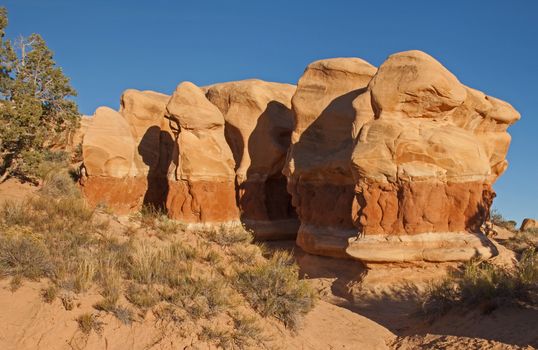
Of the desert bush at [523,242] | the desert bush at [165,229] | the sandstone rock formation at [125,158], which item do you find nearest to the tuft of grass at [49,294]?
the desert bush at [165,229]

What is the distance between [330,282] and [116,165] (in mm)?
8926

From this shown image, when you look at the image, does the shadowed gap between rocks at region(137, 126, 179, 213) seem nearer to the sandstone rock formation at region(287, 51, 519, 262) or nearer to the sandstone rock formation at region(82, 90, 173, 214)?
the sandstone rock formation at region(82, 90, 173, 214)

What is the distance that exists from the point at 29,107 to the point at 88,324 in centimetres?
1292

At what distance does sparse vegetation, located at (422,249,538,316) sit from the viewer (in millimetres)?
8516

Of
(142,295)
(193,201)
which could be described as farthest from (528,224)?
(142,295)

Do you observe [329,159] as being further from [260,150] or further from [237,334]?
[237,334]

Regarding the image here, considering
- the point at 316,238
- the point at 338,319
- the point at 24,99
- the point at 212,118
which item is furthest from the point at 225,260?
the point at 24,99

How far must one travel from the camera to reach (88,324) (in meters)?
6.61

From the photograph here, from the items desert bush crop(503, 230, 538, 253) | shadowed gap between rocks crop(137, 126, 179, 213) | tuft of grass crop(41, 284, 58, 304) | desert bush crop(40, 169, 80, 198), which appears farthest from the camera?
shadowed gap between rocks crop(137, 126, 179, 213)

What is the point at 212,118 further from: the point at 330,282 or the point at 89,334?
the point at 89,334

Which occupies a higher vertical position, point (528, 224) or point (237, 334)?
point (237, 334)

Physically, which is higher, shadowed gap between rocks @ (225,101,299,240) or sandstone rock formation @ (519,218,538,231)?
shadowed gap between rocks @ (225,101,299,240)

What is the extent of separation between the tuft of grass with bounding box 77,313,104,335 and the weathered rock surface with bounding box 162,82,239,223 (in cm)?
1249

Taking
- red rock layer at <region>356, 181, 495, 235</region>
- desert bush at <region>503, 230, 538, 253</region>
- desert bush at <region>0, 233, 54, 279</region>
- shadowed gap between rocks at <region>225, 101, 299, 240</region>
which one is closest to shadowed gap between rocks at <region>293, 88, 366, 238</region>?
red rock layer at <region>356, 181, 495, 235</region>
